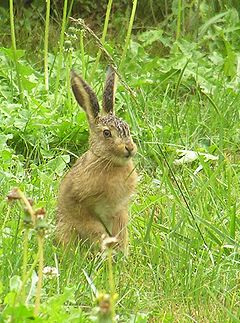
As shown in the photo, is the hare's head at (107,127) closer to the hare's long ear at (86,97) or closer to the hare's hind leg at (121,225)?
the hare's long ear at (86,97)

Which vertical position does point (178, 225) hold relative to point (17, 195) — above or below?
below

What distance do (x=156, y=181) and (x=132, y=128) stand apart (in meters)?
0.46

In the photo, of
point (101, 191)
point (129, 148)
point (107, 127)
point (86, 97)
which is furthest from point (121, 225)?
point (86, 97)

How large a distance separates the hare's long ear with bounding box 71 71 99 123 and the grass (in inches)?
9.5

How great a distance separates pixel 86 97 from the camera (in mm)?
5223

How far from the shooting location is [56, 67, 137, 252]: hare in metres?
4.88

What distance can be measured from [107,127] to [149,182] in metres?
0.92

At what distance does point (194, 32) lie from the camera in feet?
26.4

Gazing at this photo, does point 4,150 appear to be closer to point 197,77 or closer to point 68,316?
point 197,77

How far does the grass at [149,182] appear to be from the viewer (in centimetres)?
414

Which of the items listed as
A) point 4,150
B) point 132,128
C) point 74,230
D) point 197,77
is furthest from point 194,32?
point 74,230

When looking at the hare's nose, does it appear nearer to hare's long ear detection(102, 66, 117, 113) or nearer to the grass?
the grass

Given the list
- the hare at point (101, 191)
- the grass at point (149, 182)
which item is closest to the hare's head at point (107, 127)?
the hare at point (101, 191)

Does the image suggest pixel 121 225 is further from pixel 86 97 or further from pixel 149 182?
pixel 149 182
